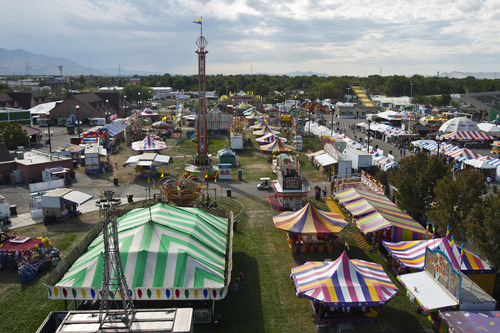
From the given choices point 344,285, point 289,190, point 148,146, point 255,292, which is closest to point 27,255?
point 255,292

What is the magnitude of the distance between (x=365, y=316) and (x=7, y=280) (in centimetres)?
1425

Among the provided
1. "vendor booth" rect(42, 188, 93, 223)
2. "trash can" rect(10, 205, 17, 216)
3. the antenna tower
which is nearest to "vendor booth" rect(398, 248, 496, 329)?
the antenna tower

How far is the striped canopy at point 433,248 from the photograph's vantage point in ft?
46.9

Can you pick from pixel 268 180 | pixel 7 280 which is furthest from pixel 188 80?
pixel 7 280

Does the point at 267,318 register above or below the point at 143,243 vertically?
below

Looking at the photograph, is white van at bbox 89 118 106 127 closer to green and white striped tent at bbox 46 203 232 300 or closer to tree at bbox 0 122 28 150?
tree at bbox 0 122 28 150

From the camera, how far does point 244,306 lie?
1411cm

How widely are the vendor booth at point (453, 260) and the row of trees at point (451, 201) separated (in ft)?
1.46

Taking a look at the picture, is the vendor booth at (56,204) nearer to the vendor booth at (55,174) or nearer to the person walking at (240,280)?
the vendor booth at (55,174)

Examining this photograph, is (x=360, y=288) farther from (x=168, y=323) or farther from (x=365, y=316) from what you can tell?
(x=168, y=323)

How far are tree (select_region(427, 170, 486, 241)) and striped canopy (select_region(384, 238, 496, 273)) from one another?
1.99 metres

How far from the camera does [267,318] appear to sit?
13414mm

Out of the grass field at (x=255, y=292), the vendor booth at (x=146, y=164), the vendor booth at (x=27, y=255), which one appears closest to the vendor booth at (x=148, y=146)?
the vendor booth at (x=146, y=164)

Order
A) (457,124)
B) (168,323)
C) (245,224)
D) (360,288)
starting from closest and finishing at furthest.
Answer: (168,323) → (360,288) → (245,224) → (457,124)
